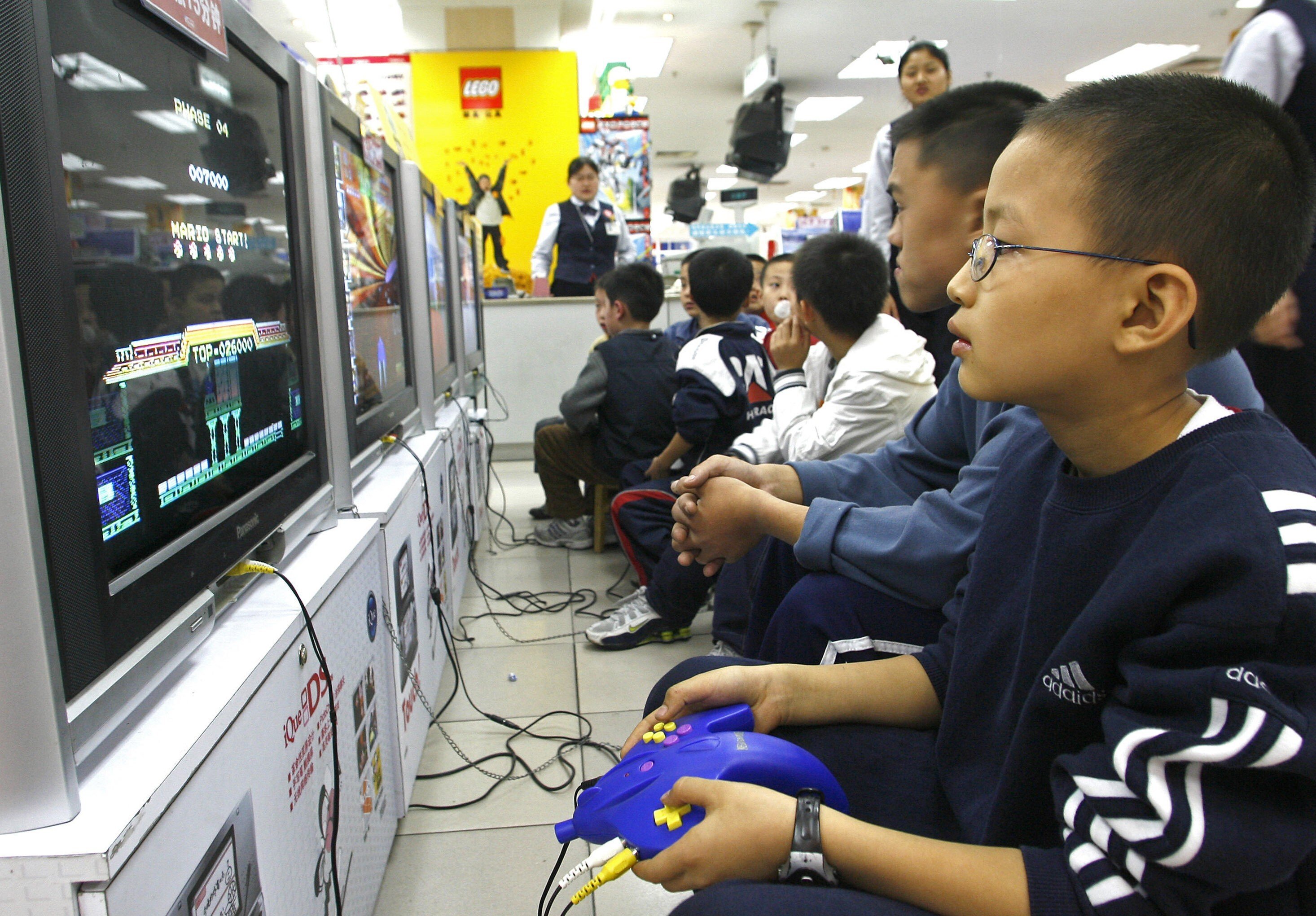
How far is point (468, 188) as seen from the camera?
7.18 meters

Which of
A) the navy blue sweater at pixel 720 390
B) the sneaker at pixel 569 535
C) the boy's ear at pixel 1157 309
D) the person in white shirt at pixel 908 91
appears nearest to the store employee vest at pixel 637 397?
the navy blue sweater at pixel 720 390

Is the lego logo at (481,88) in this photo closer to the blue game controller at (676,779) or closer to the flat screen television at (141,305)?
the flat screen television at (141,305)

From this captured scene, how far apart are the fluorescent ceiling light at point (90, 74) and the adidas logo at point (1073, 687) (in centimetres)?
86

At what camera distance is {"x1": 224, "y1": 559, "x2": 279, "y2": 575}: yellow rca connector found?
36.7 inches

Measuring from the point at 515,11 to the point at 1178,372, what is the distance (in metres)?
7.12

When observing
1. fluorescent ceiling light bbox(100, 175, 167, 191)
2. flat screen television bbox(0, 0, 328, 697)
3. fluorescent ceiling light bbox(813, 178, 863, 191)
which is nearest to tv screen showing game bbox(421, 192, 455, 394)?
flat screen television bbox(0, 0, 328, 697)

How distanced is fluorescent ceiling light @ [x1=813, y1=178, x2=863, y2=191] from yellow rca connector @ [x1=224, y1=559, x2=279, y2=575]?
15710 mm

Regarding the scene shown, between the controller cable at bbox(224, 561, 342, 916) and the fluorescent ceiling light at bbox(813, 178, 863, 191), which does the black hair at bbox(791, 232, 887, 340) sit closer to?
the controller cable at bbox(224, 561, 342, 916)

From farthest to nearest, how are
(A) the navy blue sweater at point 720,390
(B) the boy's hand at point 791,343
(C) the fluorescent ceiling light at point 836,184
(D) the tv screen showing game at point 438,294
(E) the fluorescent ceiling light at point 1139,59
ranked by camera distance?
(C) the fluorescent ceiling light at point 836,184
(E) the fluorescent ceiling light at point 1139,59
(A) the navy blue sweater at point 720,390
(D) the tv screen showing game at point 438,294
(B) the boy's hand at point 791,343

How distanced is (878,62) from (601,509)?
7214mm

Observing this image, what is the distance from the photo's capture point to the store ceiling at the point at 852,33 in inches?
269

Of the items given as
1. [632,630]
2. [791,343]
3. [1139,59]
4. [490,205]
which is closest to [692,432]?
[791,343]

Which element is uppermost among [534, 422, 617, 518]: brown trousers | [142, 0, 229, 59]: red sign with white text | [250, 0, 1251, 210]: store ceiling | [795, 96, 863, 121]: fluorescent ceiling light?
[250, 0, 1251, 210]: store ceiling

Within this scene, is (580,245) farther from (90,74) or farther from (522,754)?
(90,74)
